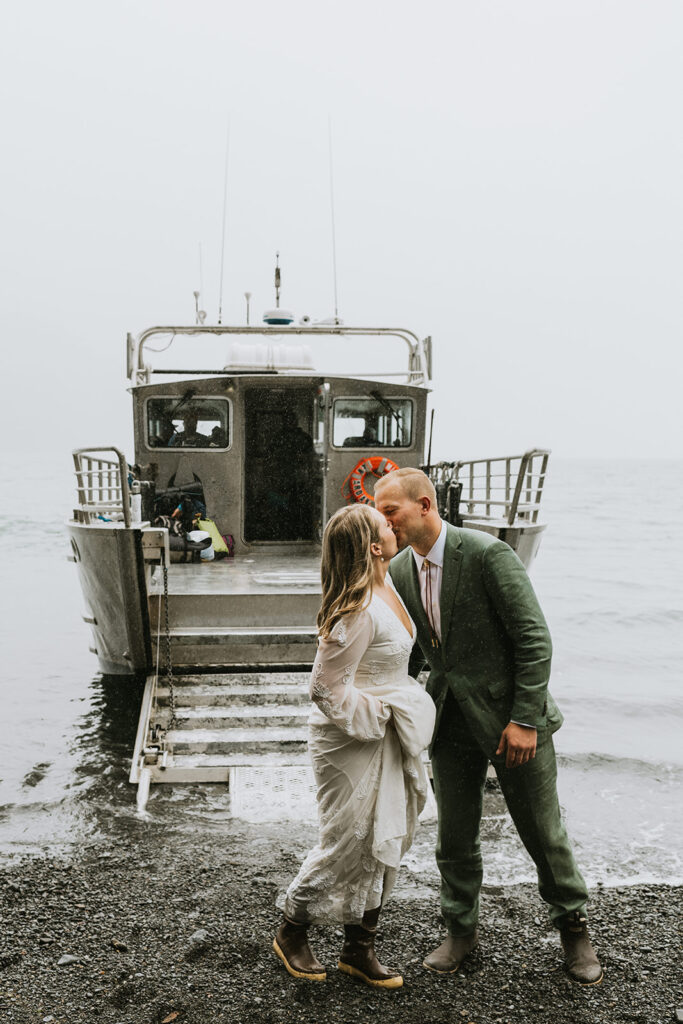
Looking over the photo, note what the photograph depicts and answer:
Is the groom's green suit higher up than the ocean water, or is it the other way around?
the groom's green suit

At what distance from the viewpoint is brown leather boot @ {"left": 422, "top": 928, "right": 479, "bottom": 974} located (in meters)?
3.28

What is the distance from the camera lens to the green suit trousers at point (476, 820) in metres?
3.13

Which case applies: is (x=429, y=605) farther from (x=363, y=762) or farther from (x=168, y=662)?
(x=168, y=662)

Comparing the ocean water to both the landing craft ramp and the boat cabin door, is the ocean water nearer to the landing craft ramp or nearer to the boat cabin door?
the landing craft ramp

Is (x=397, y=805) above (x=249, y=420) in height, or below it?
below

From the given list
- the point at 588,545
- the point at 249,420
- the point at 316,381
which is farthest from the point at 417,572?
the point at 588,545

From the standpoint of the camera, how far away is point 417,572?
3311 millimetres

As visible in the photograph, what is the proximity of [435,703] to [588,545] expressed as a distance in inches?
1332

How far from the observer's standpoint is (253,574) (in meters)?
8.09

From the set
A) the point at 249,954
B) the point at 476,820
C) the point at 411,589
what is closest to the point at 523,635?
the point at 411,589

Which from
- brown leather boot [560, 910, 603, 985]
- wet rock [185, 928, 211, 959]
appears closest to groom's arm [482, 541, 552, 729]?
brown leather boot [560, 910, 603, 985]

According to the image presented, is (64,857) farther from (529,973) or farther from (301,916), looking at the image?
(529,973)

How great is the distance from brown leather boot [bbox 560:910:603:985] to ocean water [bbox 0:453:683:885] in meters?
1.35

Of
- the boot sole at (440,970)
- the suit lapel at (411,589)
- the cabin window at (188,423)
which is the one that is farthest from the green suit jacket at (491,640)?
the cabin window at (188,423)
